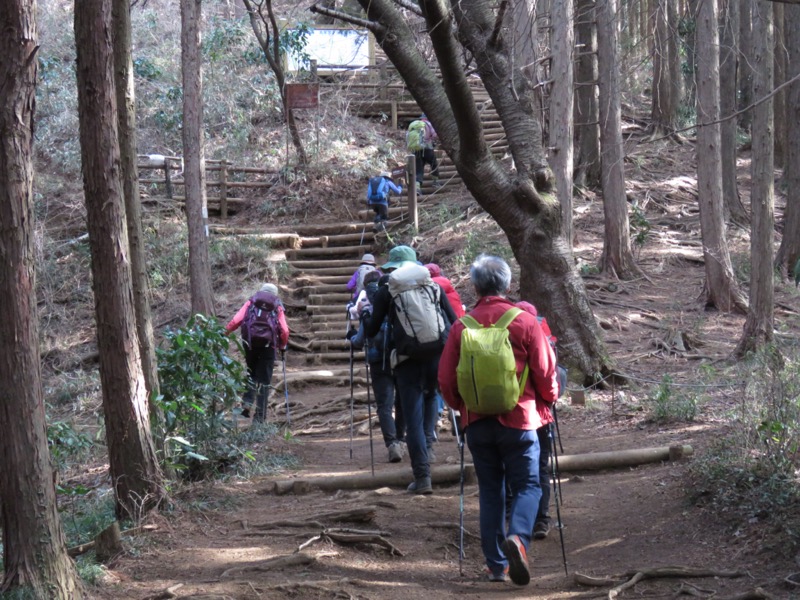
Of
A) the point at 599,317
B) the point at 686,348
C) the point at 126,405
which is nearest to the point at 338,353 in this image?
the point at 599,317

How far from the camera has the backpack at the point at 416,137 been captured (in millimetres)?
23234

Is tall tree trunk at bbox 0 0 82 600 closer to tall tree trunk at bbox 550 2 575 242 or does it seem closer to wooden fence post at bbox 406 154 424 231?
tall tree trunk at bbox 550 2 575 242

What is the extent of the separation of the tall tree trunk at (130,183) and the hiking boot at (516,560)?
12.7ft

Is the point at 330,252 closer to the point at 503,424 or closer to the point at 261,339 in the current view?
the point at 261,339

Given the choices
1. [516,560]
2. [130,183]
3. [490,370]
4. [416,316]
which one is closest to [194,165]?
[130,183]

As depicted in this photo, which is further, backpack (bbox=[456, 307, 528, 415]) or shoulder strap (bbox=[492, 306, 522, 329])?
shoulder strap (bbox=[492, 306, 522, 329])

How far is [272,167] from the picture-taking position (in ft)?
87.9

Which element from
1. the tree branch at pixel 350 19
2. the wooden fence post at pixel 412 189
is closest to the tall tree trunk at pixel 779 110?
the wooden fence post at pixel 412 189

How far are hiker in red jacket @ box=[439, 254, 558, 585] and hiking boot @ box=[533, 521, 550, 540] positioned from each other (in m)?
0.89

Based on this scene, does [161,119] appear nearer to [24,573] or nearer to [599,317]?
[599,317]

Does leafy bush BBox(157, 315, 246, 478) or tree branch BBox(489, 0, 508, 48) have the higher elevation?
tree branch BBox(489, 0, 508, 48)

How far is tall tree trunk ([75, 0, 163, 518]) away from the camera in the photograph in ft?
22.6

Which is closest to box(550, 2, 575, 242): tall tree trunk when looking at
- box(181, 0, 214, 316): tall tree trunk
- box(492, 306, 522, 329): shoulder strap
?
box(181, 0, 214, 316): tall tree trunk

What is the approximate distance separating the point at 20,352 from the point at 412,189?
1675cm
